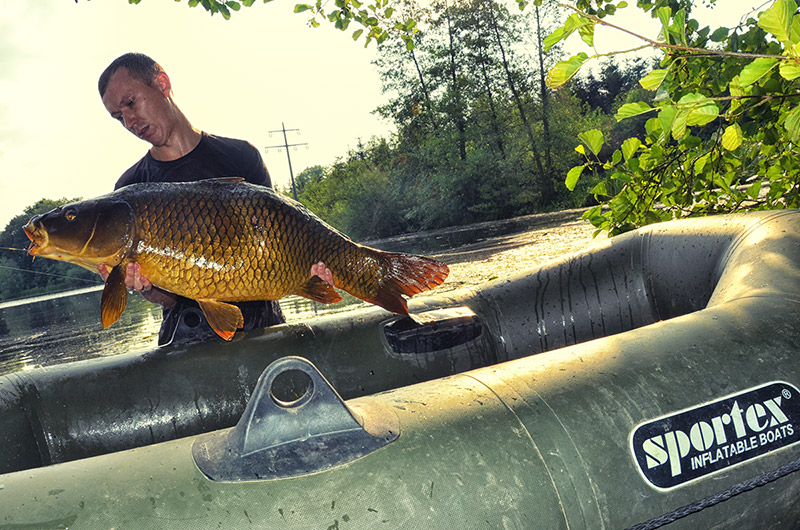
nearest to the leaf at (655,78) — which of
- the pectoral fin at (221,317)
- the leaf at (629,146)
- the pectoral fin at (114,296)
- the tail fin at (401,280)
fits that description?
the tail fin at (401,280)

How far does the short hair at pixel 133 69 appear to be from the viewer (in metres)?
2.90

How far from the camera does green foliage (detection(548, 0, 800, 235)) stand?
164cm

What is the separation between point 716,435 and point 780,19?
0.99 metres

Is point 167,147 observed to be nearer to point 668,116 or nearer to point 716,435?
point 668,116

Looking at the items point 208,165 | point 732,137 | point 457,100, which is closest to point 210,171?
point 208,165

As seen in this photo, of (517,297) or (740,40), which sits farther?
(517,297)

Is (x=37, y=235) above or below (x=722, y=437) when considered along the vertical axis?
above

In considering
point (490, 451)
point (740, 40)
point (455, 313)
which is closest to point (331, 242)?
point (455, 313)

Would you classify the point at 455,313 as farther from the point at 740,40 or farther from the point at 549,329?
the point at 740,40

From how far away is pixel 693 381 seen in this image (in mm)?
1503

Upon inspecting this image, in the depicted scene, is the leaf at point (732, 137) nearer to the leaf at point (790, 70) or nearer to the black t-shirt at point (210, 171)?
the leaf at point (790, 70)

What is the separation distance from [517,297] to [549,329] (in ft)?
0.74

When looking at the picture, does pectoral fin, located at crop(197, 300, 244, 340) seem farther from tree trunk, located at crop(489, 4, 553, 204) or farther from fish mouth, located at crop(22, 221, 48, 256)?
tree trunk, located at crop(489, 4, 553, 204)

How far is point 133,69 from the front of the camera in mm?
2910
